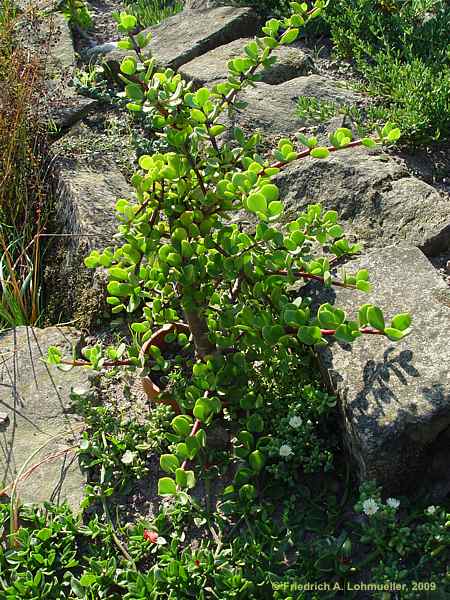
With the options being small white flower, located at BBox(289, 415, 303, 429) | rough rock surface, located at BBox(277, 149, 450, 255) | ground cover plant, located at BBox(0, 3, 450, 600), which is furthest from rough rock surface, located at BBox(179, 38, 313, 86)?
small white flower, located at BBox(289, 415, 303, 429)

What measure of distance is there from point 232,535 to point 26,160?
2616 millimetres

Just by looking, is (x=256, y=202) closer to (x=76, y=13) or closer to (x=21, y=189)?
(x=21, y=189)

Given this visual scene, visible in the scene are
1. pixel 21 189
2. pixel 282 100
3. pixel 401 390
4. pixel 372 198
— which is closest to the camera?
pixel 401 390

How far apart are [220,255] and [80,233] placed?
1523 millimetres

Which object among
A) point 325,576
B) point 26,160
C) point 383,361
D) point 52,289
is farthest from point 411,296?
point 26,160

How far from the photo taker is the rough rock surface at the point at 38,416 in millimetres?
3045

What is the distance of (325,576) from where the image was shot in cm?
255

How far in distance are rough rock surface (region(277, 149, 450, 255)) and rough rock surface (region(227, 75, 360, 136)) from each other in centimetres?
75

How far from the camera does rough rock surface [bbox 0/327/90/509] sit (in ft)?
9.99

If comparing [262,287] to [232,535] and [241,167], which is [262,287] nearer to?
[241,167]

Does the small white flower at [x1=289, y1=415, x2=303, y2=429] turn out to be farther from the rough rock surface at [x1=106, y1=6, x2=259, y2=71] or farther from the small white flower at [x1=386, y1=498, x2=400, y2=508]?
the rough rock surface at [x1=106, y1=6, x2=259, y2=71]

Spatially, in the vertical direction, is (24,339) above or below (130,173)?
below

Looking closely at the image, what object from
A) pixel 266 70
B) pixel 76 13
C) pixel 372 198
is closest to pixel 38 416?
pixel 372 198

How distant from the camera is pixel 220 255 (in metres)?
2.68
